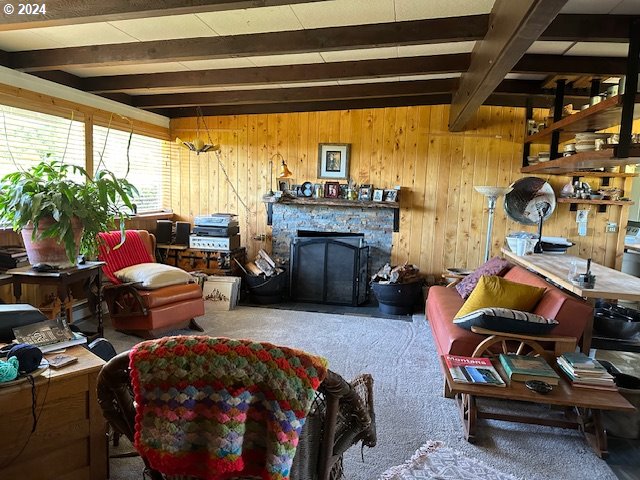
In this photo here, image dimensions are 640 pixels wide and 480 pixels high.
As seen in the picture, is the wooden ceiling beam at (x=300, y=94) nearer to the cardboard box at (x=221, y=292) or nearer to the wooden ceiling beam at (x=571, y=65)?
the wooden ceiling beam at (x=571, y=65)

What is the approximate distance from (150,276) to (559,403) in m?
3.12

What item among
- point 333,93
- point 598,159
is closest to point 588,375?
point 598,159

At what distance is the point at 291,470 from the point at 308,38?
2.67 m

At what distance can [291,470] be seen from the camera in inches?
48.0

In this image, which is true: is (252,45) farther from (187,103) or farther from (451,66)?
(187,103)

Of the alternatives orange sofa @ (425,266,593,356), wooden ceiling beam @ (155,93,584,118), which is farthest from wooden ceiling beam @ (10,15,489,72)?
wooden ceiling beam @ (155,93,584,118)

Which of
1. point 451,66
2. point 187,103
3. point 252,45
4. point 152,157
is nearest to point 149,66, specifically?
point 187,103

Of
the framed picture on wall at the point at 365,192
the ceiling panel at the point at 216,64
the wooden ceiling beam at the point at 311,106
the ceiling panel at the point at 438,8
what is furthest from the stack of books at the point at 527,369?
the wooden ceiling beam at the point at 311,106

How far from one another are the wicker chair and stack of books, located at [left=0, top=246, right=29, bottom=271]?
231 centimetres

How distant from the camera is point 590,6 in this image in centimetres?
248

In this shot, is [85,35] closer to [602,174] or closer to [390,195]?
[390,195]

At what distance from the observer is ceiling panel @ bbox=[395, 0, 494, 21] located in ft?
8.27

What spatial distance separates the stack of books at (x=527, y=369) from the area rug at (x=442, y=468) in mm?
501

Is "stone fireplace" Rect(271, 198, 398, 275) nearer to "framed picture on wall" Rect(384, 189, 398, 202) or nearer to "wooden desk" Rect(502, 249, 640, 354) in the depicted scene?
"framed picture on wall" Rect(384, 189, 398, 202)
